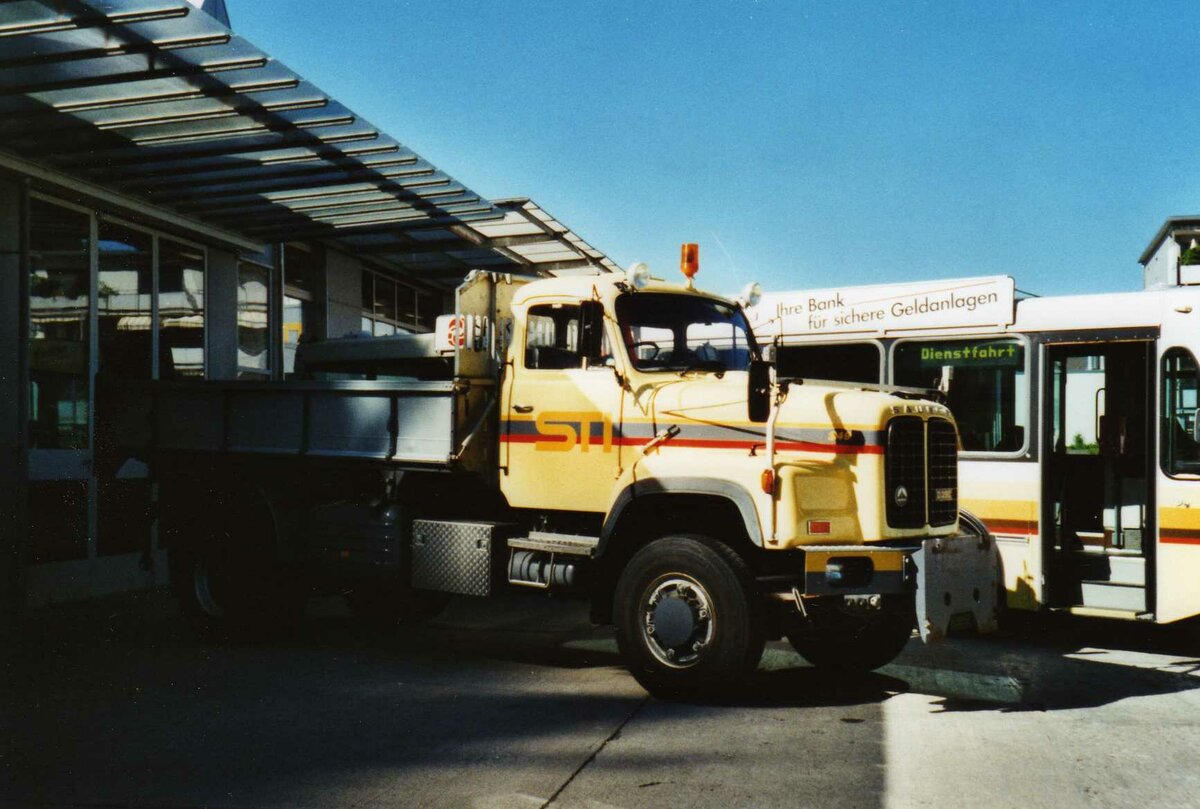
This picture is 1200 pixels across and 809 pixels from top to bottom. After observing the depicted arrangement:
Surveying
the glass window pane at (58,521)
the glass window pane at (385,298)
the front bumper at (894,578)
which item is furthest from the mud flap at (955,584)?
the glass window pane at (385,298)

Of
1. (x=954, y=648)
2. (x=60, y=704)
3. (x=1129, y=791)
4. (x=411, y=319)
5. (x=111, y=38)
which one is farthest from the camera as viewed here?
(x=411, y=319)

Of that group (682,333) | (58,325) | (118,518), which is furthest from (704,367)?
(118,518)

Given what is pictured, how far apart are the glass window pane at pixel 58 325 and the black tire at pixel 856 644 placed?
25.0ft

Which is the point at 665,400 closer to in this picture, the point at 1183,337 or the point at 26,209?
the point at 1183,337

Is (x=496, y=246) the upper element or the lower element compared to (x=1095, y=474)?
upper

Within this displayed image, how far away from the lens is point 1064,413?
9836mm

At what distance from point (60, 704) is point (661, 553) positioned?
150 inches

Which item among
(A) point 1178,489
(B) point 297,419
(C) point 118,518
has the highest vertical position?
(B) point 297,419

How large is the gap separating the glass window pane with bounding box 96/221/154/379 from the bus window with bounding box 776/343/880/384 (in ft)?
22.3

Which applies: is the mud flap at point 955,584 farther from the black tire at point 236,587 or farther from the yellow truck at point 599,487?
the black tire at point 236,587

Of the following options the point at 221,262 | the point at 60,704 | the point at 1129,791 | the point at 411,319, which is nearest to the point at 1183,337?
the point at 1129,791

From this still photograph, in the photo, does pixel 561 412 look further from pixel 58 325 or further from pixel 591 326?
pixel 58 325

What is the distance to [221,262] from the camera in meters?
13.9

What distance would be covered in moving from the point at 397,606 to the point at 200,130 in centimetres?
474
